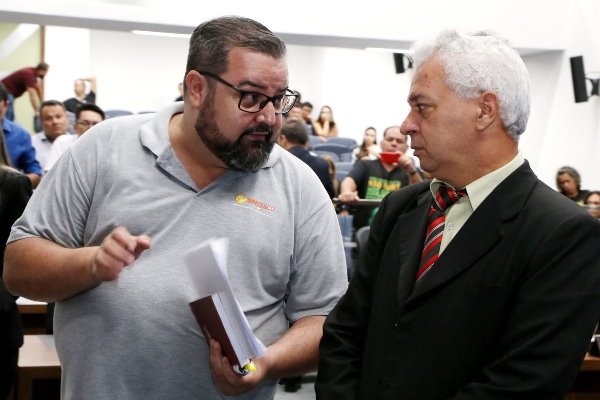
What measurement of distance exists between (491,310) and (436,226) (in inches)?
10.9

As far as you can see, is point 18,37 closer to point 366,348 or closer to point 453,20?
point 453,20

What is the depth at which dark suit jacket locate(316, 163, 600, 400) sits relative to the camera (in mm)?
1590

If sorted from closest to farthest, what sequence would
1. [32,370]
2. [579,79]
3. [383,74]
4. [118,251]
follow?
[118,251] → [32,370] → [579,79] → [383,74]

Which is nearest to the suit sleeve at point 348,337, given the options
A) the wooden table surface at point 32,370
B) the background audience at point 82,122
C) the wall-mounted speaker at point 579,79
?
the wooden table surface at point 32,370

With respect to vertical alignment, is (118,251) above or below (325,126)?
above

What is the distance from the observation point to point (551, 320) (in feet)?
5.18

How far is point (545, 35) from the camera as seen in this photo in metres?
11.9

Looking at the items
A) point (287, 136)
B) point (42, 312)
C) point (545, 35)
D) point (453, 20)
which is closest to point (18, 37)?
point (453, 20)

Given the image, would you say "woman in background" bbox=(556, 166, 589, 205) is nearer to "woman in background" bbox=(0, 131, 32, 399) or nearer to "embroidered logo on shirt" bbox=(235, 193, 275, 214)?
"woman in background" bbox=(0, 131, 32, 399)

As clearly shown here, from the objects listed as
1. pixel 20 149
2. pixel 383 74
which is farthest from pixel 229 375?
pixel 383 74

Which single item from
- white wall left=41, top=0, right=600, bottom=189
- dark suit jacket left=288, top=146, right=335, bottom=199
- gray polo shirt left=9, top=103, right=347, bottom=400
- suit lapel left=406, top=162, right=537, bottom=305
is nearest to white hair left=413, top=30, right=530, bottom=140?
suit lapel left=406, top=162, right=537, bottom=305

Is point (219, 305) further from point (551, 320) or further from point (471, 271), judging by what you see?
point (551, 320)

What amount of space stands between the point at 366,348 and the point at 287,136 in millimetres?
4901

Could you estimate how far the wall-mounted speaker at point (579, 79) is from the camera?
1115 cm
